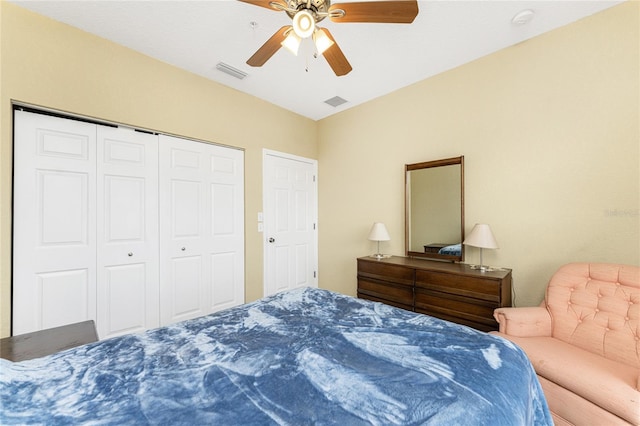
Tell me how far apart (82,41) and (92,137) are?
780 millimetres

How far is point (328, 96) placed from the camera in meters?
3.28

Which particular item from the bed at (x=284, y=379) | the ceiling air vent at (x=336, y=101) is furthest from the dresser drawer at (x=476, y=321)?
the ceiling air vent at (x=336, y=101)

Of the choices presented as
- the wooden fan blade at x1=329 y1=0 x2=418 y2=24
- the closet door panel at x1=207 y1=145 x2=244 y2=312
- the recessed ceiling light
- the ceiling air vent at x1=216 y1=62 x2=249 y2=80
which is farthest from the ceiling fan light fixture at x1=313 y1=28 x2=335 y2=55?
the closet door panel at x1=207 y1=145 x2=244 y2=312

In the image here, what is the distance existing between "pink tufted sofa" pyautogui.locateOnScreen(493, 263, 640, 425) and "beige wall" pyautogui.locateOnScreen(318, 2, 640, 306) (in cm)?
35

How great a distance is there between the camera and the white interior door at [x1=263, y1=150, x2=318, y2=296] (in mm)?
3469

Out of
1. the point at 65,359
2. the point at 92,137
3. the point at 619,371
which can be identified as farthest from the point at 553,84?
the point at 92,137

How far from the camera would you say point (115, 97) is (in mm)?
2283

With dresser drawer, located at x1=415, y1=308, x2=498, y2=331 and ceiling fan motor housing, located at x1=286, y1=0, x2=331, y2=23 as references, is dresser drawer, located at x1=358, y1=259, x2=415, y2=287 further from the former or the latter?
ceiling fan motor housing, located at x1=286, y1=0, x2=331, y2=23

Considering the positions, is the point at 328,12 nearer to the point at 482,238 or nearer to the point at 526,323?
the point at 482,238

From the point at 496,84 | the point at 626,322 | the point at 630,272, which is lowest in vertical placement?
the point at 626,322

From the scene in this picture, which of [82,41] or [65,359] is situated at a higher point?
[82,41]

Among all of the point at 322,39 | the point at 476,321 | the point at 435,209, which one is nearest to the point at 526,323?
the point at 476,321

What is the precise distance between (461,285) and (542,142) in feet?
4.60

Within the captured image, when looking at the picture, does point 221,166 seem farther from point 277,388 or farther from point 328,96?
point 277,388
